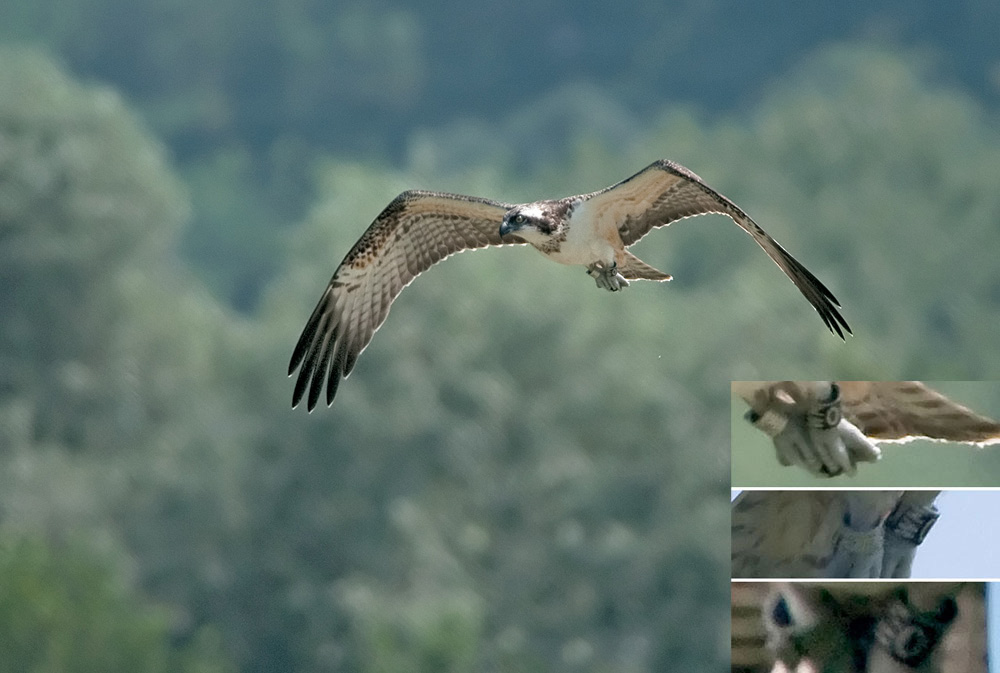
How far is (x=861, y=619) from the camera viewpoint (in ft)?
14.2

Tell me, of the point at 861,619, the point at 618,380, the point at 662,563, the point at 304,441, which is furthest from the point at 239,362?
the point at 861,619

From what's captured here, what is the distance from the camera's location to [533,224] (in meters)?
5.43

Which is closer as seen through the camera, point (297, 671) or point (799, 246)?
point (297, 671)

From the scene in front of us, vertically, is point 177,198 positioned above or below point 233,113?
below

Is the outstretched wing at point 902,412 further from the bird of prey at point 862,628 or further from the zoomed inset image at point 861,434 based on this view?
the bird of prey at point 862,628

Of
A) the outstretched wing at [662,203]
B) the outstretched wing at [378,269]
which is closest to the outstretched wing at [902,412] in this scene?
the outstretched wing at [662,203]

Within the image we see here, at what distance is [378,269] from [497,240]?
1.42 ft

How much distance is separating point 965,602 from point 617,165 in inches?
888

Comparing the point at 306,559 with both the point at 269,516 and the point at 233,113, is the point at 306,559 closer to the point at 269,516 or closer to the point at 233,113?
the point at 269,516

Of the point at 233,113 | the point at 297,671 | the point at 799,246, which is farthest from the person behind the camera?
the point at 233,113

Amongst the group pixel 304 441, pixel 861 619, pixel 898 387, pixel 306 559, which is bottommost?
pixel 861 619

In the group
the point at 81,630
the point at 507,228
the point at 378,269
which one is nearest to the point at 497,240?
the point at 378,269

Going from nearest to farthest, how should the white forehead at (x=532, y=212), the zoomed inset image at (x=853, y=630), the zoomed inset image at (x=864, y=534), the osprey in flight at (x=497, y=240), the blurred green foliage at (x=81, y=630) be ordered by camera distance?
1. the zoomed inset image at (x=864, y=534)
2. the zoomed inset image at (x=853, y=630)
3. the osprey in flight at (x=497, y=240)
4. the white forehead at (x=532, y=212)
5. the blurred green foliage at (x=81, y=630)

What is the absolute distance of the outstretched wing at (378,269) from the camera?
6098 mm
